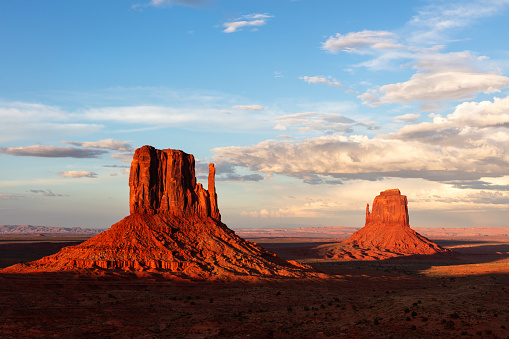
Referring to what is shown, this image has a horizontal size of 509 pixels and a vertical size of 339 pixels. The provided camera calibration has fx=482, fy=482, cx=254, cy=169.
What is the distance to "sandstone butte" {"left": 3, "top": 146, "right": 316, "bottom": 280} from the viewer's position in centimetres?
7006

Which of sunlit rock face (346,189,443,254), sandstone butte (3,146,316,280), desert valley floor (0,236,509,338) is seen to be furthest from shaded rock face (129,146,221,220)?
sunlit rock face (346,189,443,254)

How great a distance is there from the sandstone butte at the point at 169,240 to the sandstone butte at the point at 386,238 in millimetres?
77206

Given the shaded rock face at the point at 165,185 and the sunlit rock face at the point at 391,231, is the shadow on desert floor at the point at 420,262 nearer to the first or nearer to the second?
the sunlit rock face at the point at 391,231

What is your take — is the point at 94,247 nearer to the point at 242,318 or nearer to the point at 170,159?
the point at 170,159

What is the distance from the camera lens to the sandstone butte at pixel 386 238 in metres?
160

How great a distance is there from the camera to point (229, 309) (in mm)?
50219

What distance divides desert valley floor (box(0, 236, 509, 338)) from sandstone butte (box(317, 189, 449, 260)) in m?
89.3

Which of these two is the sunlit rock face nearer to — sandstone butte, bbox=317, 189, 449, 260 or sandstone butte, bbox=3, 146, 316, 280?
sandstone butte, bbox=317, 189, 449, 260

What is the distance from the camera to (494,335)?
30219 mm

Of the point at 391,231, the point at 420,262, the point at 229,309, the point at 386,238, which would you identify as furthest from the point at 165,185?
the point at 391,231

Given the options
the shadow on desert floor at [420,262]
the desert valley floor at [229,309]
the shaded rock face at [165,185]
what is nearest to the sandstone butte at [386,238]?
the shadow on desert floor at [420,262]

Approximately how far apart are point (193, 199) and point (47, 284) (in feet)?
101

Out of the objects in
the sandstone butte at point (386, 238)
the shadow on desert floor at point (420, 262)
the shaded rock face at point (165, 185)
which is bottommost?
the shadow on desert floor at point (420, 262)

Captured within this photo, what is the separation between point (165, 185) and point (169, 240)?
1099cm
